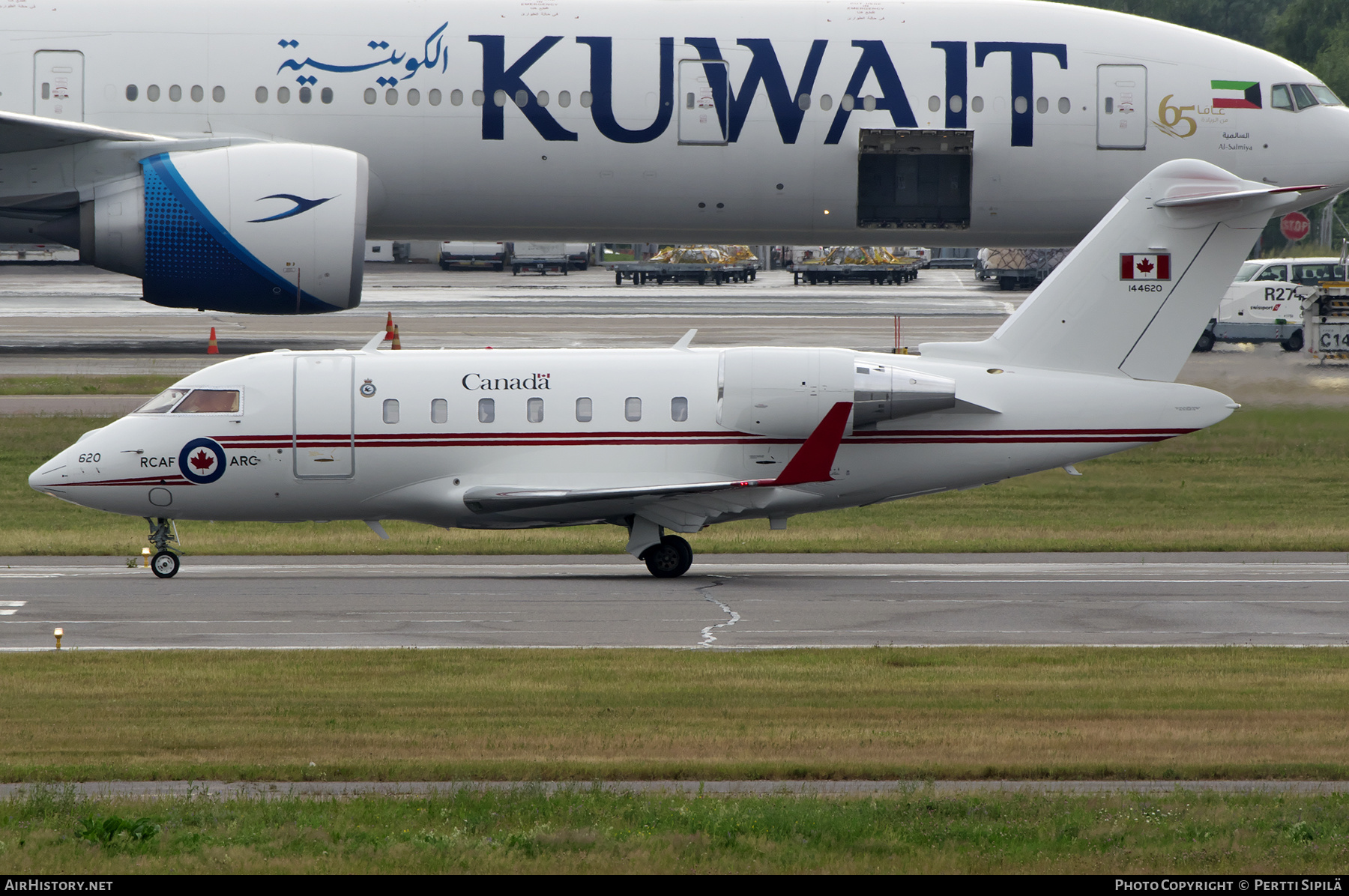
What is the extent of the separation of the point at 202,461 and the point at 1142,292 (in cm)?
1387

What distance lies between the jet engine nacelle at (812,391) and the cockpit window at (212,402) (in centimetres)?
705

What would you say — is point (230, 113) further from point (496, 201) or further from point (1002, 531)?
point (1002, 531)

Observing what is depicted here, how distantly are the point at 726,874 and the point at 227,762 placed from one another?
456 cm

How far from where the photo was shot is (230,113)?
100ft

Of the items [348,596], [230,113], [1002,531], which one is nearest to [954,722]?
[348,596]

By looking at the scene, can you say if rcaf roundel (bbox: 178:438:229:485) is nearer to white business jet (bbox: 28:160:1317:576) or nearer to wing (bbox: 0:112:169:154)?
white business jet (bbox: 28:160:1317:576)

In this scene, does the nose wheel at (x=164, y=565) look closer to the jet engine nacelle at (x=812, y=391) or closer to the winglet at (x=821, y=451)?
the jet engine nacelle at (x=812, y=391)

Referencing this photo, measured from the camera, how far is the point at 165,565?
22.1 metres

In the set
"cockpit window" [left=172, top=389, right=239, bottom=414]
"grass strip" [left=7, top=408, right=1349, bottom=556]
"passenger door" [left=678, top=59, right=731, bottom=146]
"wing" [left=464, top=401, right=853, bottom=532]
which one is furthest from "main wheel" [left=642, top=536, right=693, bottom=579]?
"passenger door" [left=678, top=59, right=731, bottom=146]

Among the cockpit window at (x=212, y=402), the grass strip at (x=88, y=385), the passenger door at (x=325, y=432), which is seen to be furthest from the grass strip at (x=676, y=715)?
the grass strip at (x=88, y=385)

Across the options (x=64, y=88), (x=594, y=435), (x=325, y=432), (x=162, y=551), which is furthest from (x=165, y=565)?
(x=64, y=88)

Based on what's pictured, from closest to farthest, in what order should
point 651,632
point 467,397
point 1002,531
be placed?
1. point 651,632
2. point 467,397
3. point 1002,531

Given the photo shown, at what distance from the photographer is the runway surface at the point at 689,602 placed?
17594mm

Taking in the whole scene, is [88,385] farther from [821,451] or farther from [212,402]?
[821,451]
